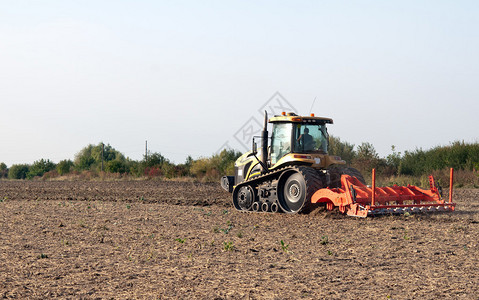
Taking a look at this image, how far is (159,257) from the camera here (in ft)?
29.7

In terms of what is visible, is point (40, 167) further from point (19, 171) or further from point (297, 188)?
point (297, 188)

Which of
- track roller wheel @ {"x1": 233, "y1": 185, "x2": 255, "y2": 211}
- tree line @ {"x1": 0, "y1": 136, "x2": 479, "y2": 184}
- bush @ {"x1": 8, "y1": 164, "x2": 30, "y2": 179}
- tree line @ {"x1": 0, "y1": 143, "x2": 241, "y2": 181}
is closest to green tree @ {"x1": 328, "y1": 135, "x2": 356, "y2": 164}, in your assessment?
tree line @ {"x1": 0, "y1": 136, "x2": 479, "y2": 184}

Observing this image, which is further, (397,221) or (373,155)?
(373,155)

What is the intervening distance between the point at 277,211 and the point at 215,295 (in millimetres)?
9385

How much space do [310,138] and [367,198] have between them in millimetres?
2651

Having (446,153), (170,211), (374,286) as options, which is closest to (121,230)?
(170,211)

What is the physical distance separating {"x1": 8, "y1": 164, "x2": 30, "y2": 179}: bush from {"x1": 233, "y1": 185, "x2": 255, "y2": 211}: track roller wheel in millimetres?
49511

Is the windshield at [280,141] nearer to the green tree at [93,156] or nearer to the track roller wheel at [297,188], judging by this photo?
the track roller wheel at [297,188]

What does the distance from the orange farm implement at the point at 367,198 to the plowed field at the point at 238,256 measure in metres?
0.31

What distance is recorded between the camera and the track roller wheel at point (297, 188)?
47.4ft

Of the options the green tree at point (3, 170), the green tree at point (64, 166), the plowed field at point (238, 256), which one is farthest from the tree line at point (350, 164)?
the plowed field at point (238, 256)

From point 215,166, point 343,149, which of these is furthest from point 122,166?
point 343,149

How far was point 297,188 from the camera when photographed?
49.0 ft

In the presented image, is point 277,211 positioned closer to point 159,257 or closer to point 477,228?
point 477,228
